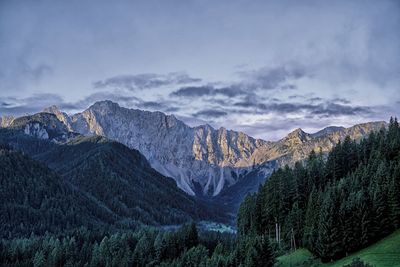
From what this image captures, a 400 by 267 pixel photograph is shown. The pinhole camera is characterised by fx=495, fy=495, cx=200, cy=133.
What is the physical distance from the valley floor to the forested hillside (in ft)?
8.00

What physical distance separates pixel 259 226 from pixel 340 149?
34552mm

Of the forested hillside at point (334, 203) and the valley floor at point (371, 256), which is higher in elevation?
the forested hillside at point (334, 203)

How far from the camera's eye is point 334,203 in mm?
108125

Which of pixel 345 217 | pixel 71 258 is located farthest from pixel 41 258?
pixel 345 217

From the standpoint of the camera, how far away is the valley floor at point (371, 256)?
8306cm

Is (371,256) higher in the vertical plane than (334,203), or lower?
lower

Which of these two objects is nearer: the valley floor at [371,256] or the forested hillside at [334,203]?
the valley floor at [371,256]

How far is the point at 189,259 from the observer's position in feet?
488

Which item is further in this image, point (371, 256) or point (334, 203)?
point (334, 203)

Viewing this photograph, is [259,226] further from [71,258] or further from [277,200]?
[71,258]

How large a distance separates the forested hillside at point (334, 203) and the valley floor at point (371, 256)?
2439 millimetres

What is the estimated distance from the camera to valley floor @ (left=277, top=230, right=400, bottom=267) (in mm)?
83062

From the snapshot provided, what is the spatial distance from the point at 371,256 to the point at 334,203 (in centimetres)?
2131

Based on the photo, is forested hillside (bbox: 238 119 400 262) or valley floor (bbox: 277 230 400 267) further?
forested hillside (bbox: 238 119 400 262)
